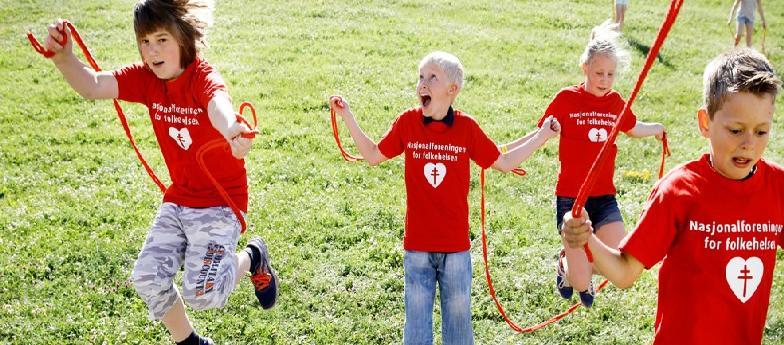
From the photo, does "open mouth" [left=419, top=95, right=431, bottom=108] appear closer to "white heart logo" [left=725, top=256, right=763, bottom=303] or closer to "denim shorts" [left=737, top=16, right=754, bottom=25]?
"white heart logo" [left=725, top=256, right=763, bottom=303]

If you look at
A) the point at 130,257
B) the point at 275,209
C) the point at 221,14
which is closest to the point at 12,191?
the point at 130,257

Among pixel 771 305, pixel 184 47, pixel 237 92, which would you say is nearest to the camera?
pixel 184 47

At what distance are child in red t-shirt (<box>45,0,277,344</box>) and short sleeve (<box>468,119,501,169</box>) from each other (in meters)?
1.49

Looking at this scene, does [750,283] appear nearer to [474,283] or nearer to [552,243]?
[474,283]

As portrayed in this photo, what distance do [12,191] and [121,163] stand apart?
1.25m

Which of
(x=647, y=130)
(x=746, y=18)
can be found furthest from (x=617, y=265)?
(x=746, y=18)

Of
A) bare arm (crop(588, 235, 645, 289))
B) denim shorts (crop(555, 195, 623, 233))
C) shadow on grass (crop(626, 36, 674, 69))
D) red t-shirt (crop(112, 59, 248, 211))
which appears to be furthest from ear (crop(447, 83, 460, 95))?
shadow on grass (crop(626, 36, 674, 69))

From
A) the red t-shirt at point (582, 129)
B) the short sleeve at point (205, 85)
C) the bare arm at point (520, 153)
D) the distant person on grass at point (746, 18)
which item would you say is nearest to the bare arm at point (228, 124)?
the short sleeve at point (205, 85)

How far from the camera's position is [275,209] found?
800cm

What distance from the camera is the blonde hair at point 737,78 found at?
Answer: 3281 millimetres

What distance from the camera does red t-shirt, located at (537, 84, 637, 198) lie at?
19.2ft

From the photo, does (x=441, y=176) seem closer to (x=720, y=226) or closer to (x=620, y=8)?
(x=720, y=226)

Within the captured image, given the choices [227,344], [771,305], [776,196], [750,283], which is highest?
[776,196]

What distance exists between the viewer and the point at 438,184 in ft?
16.2
